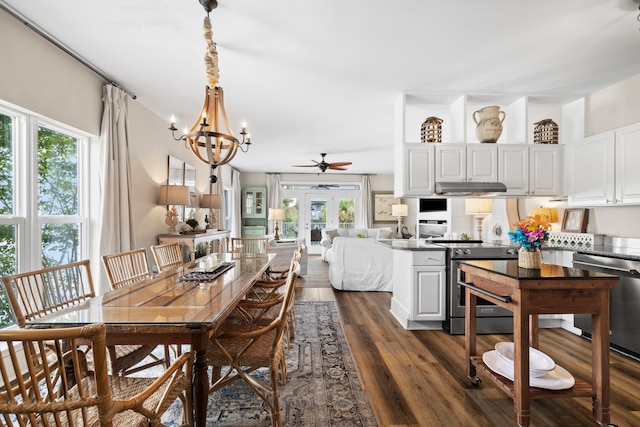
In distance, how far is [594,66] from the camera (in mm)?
2900

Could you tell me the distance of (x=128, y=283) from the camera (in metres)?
2.31

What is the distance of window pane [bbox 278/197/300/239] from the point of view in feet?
31.6

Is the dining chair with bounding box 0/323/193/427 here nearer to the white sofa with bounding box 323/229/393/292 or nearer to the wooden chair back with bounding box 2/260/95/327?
the wooden chair back with bounding box 2/260/95/327

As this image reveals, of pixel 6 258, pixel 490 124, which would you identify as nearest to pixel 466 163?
pixel 490 124

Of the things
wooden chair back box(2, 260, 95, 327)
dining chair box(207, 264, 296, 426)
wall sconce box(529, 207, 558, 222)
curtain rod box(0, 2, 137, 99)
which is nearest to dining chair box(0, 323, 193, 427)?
dining chair box(207, 264, 296, 426)

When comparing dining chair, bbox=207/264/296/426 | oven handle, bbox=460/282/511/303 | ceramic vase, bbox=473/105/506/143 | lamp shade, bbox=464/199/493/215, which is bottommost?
dining chair, bbox=207/264/296/426

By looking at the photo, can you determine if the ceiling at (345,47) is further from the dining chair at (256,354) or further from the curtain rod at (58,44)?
the dining chair at (256,354)

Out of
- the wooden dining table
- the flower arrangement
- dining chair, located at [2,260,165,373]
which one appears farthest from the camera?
the flower arrangement

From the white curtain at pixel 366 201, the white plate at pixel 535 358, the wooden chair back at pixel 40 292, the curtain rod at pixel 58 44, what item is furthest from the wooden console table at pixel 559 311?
the white curtain at pixel 366 201

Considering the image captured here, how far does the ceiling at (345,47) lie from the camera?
2119 mm

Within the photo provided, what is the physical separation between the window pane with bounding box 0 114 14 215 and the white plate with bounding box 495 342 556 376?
360 centimetres

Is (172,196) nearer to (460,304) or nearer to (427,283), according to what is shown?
(427,283)

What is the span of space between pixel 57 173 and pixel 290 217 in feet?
22.9

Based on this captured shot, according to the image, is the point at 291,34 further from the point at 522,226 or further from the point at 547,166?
the point at 547,166
